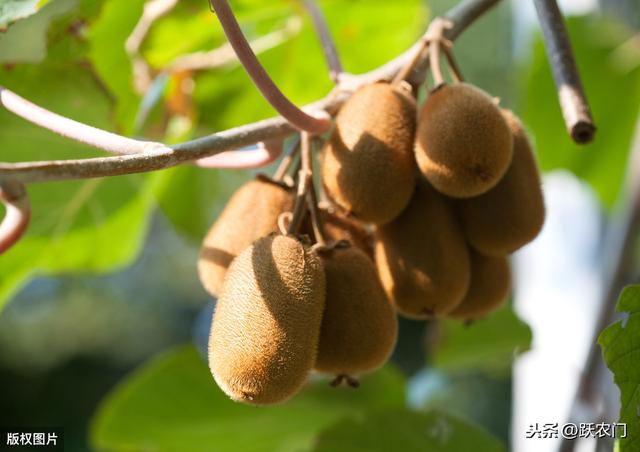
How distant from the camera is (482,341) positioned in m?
1.63

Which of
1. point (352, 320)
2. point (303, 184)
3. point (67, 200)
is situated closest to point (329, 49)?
point (303, 184)

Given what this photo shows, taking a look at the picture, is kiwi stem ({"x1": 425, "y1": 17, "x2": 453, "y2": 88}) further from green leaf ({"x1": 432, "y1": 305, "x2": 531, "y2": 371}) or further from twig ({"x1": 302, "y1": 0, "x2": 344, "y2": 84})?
green leaf ({"x1": 432, "y1": 305, "x2": 531, "y2": 371})

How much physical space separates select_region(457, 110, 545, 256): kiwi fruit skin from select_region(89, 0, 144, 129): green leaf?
600 mm

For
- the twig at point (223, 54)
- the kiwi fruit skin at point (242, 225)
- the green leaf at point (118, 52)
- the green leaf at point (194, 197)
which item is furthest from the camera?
the green leaf at point (194, 197)

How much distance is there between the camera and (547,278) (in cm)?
172

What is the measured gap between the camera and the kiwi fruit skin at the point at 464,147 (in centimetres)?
80

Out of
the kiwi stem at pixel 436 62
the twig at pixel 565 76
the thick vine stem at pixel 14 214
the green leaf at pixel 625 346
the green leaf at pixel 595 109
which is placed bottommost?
the green leaf at pixel 625 346

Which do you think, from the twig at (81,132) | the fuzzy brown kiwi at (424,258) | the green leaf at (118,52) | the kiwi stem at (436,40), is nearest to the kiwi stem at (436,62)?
the kiwi stem at (436,40)

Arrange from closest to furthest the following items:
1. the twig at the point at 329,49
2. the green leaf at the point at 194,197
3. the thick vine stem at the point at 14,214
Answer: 1. the thick vine stem at the point at 14,214
2. the twig at the point at 329,49
3. the green leaf at the point at 194,197

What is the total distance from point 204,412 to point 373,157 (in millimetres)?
879

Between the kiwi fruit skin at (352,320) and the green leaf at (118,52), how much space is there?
1.98 ft

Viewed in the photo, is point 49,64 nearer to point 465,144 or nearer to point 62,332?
point 465,144

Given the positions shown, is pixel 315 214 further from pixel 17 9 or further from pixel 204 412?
pixel 204 412

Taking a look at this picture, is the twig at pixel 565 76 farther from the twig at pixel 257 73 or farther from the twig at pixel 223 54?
the twig at pixel 223 54
